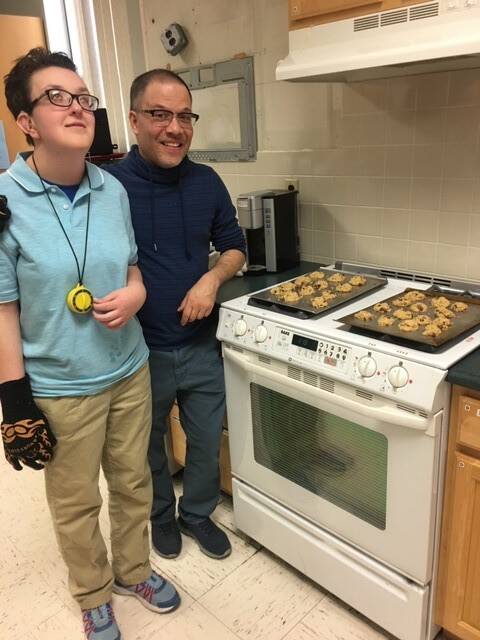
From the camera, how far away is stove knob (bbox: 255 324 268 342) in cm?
160

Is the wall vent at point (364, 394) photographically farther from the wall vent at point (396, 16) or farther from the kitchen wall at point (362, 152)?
the wall vent at point (396, 16)

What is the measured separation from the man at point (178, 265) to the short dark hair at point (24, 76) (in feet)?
1.17

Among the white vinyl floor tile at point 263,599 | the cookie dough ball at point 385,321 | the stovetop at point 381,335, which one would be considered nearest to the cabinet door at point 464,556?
the stovetop at point 381,335

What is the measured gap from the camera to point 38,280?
1282 millimetres

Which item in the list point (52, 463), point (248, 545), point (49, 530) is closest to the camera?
point (52, 463)

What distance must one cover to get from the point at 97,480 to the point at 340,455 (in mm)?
688

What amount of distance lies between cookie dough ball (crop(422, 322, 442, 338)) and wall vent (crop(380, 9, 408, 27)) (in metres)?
0.77

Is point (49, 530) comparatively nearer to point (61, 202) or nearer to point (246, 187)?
point (61, 202)

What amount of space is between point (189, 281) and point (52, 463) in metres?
0.66

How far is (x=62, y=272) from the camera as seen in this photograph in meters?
1.30

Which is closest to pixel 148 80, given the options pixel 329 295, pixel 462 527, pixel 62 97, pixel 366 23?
pixel 62 97

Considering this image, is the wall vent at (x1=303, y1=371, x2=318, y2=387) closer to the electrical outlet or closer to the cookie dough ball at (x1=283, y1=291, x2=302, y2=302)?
the cookie dough ball at (x1=283, y1=291, x2=302, y2=302)

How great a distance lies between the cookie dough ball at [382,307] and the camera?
1.55m

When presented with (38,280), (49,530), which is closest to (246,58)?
(38,280)
